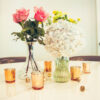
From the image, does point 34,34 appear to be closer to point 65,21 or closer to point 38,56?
point 65,21

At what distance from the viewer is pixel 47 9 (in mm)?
2766

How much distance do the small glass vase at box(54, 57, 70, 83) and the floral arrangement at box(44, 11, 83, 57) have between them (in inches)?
2.7

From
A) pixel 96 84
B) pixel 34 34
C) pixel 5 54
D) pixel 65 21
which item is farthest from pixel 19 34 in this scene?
pixel 5 54

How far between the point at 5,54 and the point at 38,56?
44cm

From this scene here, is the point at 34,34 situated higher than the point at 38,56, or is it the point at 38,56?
the point at 34,34

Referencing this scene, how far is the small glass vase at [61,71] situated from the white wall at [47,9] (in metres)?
1.71

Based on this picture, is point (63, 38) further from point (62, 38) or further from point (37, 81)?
point (37, 81)

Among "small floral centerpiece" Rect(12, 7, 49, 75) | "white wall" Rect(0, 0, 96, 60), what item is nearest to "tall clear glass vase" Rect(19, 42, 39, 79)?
"small floral centerpiece" Rect(12, 7, 49, 75)

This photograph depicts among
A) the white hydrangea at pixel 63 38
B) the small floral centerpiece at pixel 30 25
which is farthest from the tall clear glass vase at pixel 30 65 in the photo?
the white hydrangea at pixel 63 38

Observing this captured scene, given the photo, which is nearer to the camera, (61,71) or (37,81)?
(37,81)

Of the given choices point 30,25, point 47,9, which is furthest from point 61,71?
point 47,9

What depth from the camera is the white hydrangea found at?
3.16 ft

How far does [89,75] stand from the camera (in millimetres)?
1218

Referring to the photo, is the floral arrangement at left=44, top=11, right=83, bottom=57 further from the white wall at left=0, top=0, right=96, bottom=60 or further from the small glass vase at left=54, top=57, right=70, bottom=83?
the white wall at left=0, top=0, right=96, bottom=60
